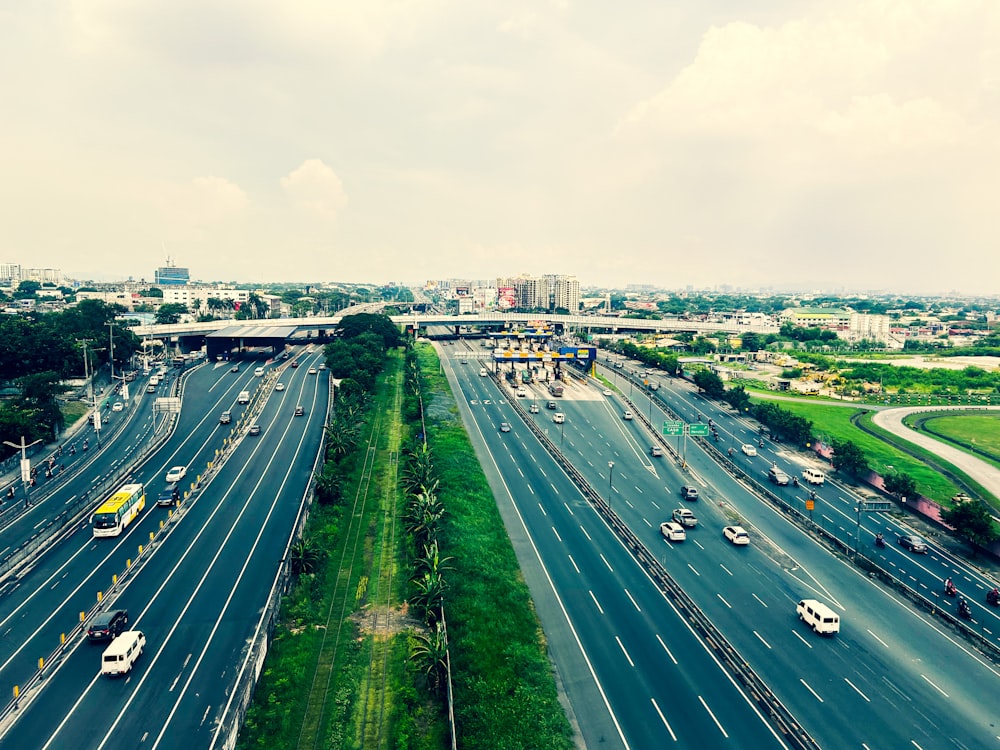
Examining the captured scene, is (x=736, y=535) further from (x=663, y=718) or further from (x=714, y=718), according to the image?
(x=663, y=718)

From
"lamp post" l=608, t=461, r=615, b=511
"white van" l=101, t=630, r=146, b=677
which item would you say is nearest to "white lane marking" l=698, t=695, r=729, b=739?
"lamp post" l=608, t=461, r=615, b=511

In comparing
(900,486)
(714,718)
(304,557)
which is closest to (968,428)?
(900,486)

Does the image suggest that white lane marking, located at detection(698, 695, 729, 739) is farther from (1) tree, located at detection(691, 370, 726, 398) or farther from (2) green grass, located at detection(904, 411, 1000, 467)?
(1) tree, located at detection(691, 370, 726, 398)

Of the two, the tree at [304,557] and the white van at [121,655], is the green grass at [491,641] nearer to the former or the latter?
the tree at [304,557]

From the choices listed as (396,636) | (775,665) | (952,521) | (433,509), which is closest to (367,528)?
(433,509)

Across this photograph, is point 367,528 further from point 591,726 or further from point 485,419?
point 485,419

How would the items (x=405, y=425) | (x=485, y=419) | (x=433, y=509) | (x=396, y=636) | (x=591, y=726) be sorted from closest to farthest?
(x=591, y=726), (x=396, y=636), (x=433, y=509), (x=405, y=425), (x=485, y=419)
